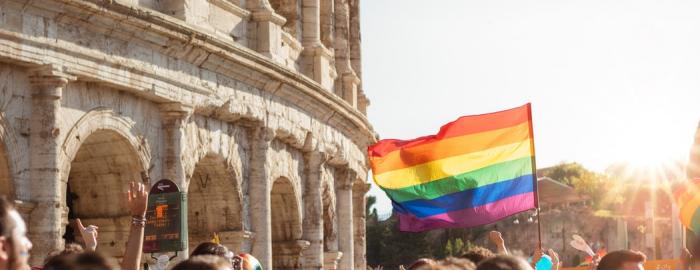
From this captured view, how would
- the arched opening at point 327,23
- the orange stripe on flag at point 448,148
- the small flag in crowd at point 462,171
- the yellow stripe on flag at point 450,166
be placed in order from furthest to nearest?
the arched opening at point 327,23, the orange stripe on flag at point 448,148, the yellow stripe on flag at point 450,166, the small flag in crowd at point 462,171

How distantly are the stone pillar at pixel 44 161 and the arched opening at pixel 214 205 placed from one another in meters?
5.92

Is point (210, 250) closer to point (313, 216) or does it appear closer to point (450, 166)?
point (450, 166)

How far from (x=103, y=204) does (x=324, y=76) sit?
9.46m

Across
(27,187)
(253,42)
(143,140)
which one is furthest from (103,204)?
(253,42)

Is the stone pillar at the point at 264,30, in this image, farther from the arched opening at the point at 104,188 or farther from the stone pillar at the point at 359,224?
the stone pillar at the point at 359,224

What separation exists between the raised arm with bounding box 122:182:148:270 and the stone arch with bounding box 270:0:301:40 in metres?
20.8

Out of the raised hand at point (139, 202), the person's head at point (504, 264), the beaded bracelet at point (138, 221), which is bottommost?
the person's head at point (504, 264)

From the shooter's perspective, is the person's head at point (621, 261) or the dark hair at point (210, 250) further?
the dark hair at point (210, 250)

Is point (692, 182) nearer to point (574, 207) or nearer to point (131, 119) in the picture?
point (131, 119)

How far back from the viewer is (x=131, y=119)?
2180 centimetres

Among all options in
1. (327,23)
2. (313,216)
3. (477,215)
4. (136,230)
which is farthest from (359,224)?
(136,230)

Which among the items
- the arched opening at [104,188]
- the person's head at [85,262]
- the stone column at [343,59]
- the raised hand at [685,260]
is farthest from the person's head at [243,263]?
the stone column at [343,59]

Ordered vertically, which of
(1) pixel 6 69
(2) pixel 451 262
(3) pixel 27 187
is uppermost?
(1) pixel 6 69

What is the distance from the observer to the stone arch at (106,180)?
22.0 meters
